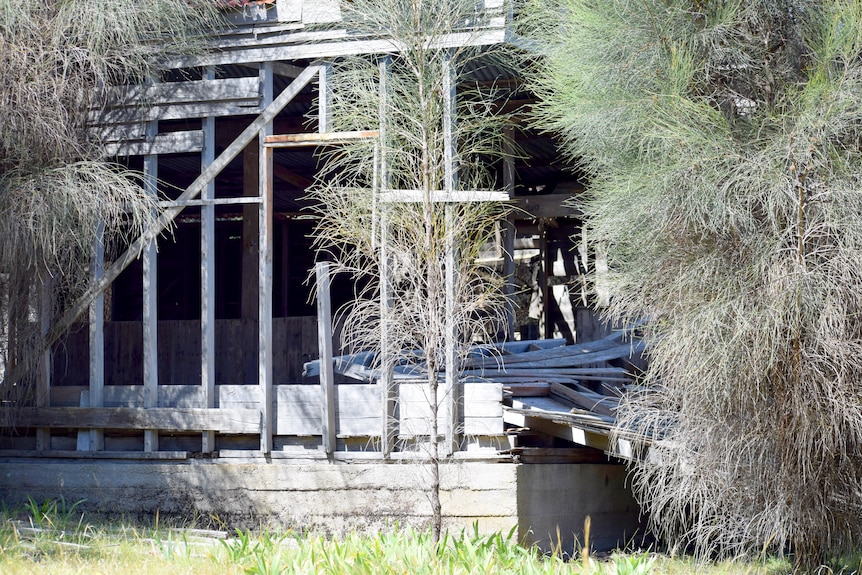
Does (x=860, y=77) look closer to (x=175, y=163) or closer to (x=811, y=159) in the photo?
(x=811, y=159)

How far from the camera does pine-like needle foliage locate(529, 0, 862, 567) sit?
6.50m

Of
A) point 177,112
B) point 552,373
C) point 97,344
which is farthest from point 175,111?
point 552,373

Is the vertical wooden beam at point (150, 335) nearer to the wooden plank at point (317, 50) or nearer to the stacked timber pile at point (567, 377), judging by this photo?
the wooden plank at point (317, 50)

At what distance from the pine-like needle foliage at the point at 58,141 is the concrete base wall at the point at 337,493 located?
110cm

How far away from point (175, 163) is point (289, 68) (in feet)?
14.1

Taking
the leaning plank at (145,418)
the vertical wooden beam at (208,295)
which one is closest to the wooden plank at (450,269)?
the leaning plank at (145,418)

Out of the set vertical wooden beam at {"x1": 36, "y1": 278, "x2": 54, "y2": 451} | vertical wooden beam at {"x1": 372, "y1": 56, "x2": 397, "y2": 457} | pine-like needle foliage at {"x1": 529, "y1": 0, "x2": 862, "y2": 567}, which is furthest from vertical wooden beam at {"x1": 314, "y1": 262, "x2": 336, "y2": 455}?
vertical wooden beam at {"x1": 36, "y1": 278, "x2": 54, "y2": 451}

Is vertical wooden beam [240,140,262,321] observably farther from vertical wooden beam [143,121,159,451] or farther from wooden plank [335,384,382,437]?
wooden plank [335,384,382,437]

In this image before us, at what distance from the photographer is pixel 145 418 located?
9008mm

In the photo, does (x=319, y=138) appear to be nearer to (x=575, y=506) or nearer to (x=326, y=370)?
(x=326, y=370)

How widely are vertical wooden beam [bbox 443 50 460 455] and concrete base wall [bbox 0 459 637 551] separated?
0.39 metres

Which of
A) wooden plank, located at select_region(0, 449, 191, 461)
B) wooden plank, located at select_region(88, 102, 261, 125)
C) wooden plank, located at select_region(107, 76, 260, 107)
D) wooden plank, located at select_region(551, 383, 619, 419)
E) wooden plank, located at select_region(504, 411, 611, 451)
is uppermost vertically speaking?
wooden plank, located at select_region(107, 76, 260, 107)

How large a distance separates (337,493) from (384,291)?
2.01m

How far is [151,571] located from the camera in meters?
6.48
